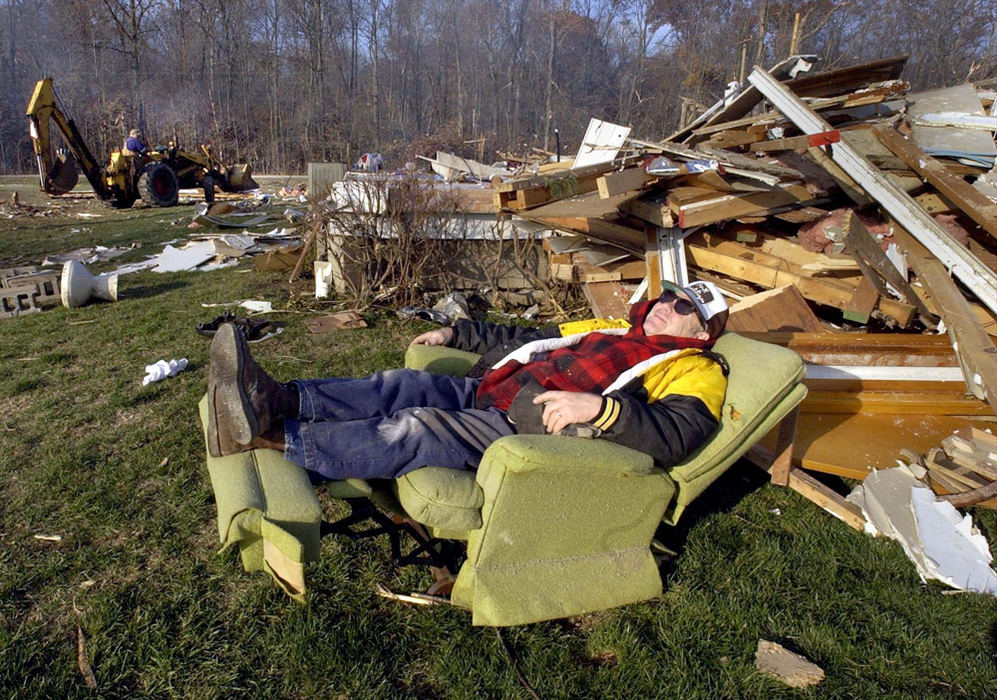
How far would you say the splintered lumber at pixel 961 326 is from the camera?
343cm

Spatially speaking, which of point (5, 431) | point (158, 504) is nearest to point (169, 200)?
point (5, 431)

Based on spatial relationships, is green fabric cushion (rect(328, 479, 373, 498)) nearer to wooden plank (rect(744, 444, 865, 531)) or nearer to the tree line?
wooden plank (rect(744, 444, 865, 531))

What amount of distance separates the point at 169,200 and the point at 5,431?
1325 cm

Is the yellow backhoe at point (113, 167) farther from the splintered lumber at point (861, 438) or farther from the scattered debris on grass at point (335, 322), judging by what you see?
the splintered lumber at point (861, 438)

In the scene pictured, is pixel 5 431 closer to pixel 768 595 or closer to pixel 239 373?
pixel 239 373

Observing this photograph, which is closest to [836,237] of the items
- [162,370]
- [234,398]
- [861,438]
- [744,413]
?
[861,438]

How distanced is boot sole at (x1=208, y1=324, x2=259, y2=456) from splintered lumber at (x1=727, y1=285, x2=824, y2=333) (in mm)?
3178

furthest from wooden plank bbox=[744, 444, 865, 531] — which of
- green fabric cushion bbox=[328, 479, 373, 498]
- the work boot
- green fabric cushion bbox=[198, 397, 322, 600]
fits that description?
the work boot

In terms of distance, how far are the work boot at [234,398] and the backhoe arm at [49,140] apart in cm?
1376

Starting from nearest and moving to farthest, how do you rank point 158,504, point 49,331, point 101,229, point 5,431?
point 158,504 → point 5,431 → point 49,331 → point 101,229

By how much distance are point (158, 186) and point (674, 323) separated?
15.5m

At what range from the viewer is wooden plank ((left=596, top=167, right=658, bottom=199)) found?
182 inches

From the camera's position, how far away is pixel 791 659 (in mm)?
2252

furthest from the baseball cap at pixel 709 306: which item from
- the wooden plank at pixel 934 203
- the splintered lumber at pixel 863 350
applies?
the wooden plank at pixel 934 203
